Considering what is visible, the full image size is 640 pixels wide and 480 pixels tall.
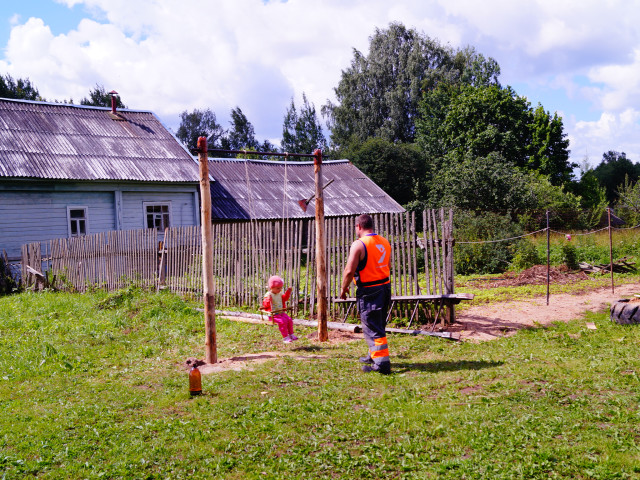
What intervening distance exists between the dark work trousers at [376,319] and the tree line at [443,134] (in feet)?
69.2

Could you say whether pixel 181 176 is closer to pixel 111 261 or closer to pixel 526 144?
pixel 111 261

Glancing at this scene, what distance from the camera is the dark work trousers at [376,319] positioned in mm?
6695

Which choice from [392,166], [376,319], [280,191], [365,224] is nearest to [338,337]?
[376,319]

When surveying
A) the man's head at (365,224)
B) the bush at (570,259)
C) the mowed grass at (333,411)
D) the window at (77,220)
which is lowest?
the mowed grass at (333,411)

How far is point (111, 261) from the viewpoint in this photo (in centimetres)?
1547

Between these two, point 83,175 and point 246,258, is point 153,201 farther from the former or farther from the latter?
point 246,258

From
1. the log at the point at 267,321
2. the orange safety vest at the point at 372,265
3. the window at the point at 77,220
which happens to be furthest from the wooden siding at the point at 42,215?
the orange safety vest at the point at 372,265

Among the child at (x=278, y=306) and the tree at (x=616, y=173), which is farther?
the tree at (x=616, y=173)

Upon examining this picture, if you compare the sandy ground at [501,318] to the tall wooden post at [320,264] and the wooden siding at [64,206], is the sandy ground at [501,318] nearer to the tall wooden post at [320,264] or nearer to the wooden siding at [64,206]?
the tall wooden post at [320,264]

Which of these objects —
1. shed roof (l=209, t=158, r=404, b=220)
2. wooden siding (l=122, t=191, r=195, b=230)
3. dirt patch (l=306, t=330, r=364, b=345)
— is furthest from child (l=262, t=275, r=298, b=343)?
shed roof (l=209, t=158, r=404, b=220)

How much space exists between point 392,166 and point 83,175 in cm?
2179

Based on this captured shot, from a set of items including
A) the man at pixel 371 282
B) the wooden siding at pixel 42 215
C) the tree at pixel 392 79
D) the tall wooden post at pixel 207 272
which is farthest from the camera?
the tree at pixel 392 79

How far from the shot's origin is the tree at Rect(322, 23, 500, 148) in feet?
146

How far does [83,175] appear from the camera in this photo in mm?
19000
